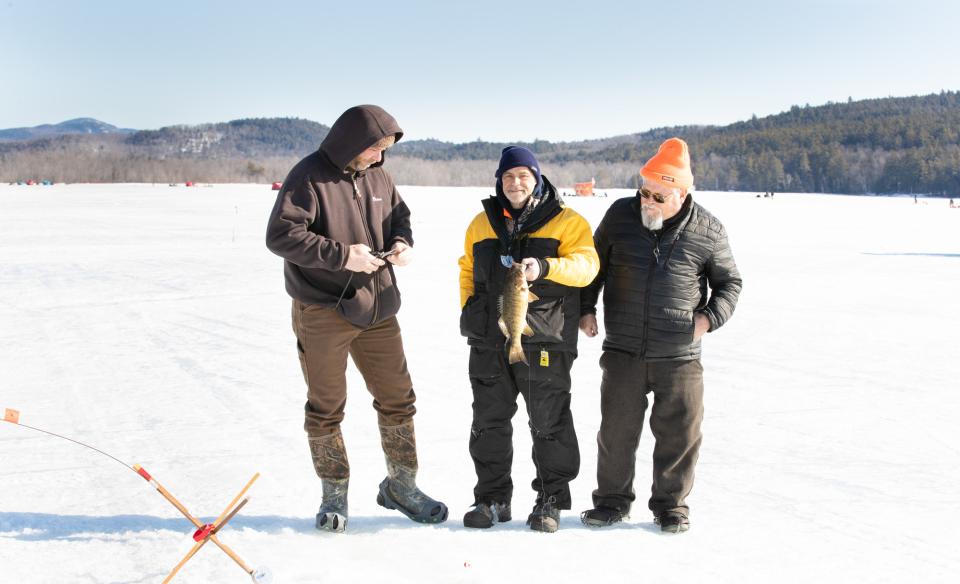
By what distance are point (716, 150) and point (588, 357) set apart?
489 ft

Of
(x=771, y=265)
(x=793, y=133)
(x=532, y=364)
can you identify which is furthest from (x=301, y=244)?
(x=793, y=133)

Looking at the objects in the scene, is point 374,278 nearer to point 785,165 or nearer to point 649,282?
point 649,282

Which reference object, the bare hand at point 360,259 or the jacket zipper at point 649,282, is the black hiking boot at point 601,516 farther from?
the bare hand at point 360,259

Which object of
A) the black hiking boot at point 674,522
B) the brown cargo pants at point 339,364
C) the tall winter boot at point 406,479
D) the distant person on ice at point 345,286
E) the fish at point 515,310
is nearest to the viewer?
the fish at point 515,310

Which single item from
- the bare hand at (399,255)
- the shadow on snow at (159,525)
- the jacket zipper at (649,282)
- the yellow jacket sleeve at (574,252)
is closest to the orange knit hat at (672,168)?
the jacket zipper at (649,282)

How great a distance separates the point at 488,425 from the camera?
12.1 ft

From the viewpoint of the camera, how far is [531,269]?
128 inches

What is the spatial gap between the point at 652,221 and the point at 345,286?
1.48 meters

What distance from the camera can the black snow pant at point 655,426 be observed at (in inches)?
141

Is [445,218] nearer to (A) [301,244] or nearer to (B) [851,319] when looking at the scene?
(B) [851,319]

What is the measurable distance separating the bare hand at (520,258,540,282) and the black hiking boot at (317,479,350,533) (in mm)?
1378

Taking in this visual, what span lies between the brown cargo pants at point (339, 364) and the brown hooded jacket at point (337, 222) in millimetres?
87

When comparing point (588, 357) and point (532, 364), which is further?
point (588, 357)

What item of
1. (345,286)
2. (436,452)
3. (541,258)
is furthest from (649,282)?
(436,452)
